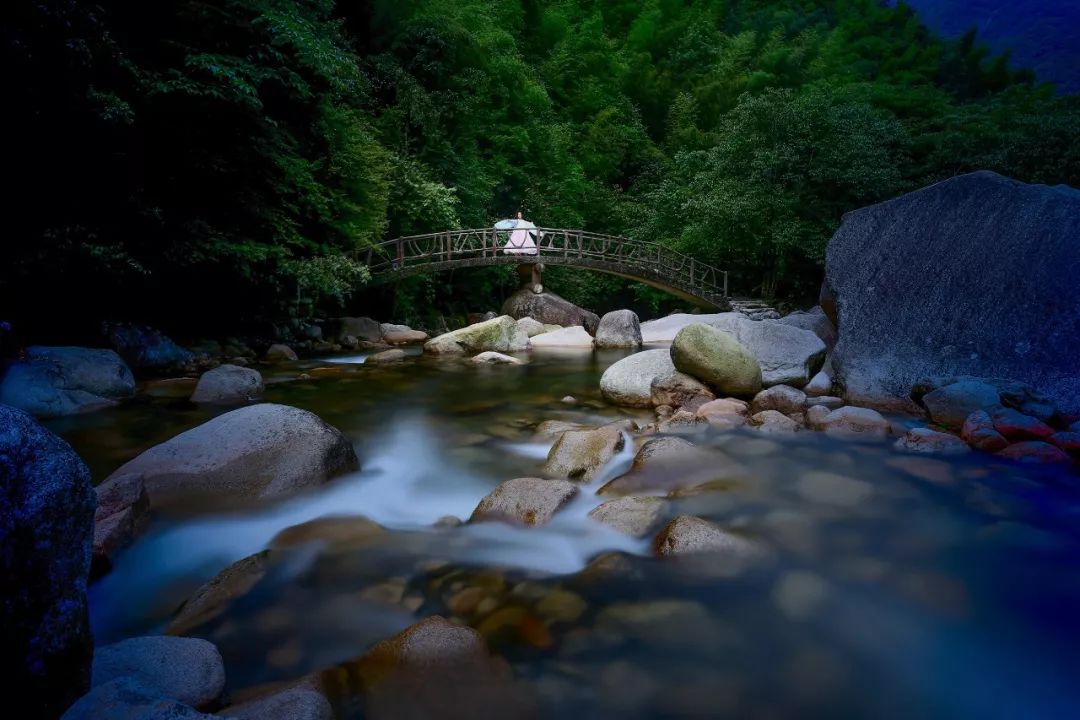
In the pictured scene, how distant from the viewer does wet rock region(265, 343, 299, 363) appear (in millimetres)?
10351

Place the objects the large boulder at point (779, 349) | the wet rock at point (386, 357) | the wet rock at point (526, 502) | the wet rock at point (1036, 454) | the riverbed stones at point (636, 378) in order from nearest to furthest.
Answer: the wet rock at point (526, 502) < the wet rock at point (1036, 454) < the large boulder at point (779, 349) < the riverbed stones at point (636, 378) < the wet rock at point (386, 357)

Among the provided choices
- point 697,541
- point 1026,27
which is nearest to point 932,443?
point 697,541

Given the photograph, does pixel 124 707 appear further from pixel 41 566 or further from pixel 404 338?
pixel 404 338

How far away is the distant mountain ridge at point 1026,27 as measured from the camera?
33.8 m

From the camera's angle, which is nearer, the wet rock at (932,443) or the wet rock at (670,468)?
the wet rock at (670,468)

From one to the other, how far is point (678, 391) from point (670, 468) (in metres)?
2.39

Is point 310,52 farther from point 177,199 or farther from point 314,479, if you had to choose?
point 314,479

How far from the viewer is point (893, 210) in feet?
22.0

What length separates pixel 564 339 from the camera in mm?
14656

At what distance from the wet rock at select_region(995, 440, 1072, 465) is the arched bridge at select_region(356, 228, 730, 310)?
12.6 metres

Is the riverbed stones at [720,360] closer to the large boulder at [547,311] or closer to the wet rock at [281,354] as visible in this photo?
the wet rock at [281,354]


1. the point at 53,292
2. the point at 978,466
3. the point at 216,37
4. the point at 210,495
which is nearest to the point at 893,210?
the point at 978,466

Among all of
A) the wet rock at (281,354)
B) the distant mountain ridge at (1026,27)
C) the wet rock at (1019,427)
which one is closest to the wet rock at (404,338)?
the wet rock at (281,354)

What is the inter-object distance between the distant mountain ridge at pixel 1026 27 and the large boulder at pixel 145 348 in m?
41.5
